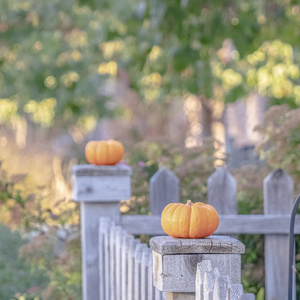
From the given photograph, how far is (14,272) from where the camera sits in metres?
4.81

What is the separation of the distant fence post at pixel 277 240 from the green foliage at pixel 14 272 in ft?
5.49

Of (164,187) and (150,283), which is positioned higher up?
(164,187)

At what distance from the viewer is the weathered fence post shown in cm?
212

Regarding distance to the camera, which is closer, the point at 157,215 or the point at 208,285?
the point at 208,285

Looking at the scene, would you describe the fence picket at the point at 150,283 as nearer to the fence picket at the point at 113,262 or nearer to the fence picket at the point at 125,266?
the fence picket at the point at 125,266

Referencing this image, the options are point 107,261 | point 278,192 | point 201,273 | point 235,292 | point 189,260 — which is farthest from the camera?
point 278,192

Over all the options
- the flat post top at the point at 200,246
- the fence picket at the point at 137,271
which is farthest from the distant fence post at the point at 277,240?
the flat post top at the point at 200,246

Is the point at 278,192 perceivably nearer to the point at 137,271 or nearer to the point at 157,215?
the point at 157,215

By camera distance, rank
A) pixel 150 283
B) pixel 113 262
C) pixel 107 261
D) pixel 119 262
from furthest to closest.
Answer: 1. pixel 107 261
2. pixel 113 262
3. pixel 119 262
4. pixel 150 283

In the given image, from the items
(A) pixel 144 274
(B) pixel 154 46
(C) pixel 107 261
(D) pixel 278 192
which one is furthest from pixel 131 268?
(B) pixel 154 46

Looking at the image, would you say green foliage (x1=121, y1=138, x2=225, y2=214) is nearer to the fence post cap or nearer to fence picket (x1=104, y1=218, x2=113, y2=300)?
the fence post cap

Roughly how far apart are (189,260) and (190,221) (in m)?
0.15

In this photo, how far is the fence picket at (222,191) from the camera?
420cm

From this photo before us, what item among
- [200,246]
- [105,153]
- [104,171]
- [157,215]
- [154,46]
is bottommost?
[200,246]
